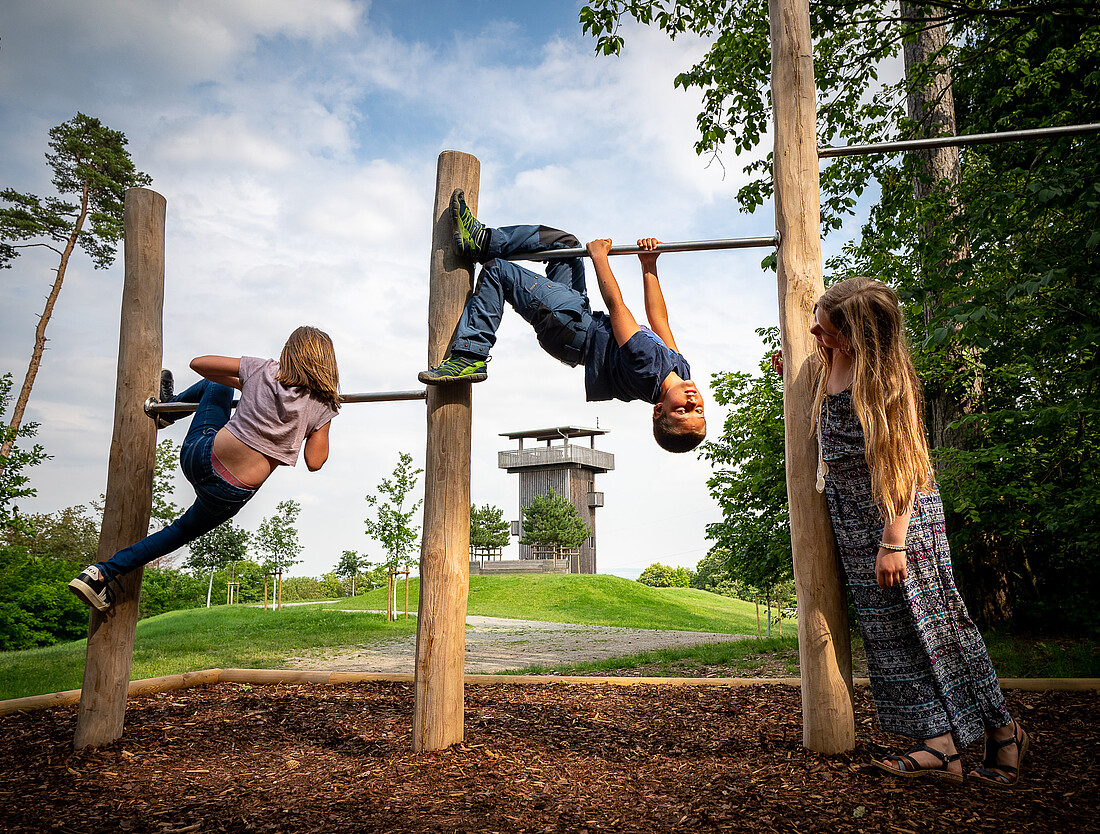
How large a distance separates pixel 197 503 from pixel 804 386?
3026 mm

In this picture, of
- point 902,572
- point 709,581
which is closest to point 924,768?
point 902,572

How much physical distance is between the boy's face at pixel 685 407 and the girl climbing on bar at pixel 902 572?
0.57m

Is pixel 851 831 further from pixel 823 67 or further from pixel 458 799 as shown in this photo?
pixel 823 67

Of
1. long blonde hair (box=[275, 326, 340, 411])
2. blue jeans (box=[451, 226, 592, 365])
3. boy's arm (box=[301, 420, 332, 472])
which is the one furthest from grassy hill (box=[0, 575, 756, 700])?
blue jeans (box=[451, 226, 592, 365])

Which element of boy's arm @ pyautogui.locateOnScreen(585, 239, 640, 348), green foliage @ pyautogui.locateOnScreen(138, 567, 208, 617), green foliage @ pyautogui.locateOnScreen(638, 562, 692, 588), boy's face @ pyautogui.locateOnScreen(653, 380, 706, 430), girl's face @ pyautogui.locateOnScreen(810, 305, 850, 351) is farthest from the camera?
green foliage @ pyautogui.locateOnScreen(638, 562, 692, 588)

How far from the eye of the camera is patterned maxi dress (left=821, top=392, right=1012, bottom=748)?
2.80 metres

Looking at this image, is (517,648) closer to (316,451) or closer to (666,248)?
(316,451)

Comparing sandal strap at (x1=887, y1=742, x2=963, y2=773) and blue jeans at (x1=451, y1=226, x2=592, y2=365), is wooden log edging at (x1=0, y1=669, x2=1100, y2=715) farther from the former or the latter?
blue jeans at (x1=451, y1=226, x2=592, y2=365)

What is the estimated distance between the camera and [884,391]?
2838 mm

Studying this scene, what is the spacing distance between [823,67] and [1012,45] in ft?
6.09

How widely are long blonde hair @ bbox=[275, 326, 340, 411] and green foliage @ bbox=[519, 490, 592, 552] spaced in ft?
80.8

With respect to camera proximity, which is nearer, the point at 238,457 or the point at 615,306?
the point at 615,306

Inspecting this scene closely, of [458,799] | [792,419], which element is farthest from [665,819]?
[792,419]

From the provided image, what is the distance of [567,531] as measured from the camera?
28.0 metres
